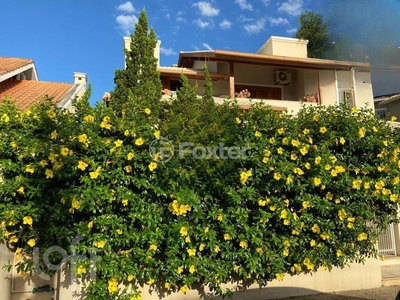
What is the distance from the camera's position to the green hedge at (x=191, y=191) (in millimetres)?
3658

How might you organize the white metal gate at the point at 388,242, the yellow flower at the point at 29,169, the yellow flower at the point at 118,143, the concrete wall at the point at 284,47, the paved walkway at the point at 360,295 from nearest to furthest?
the yellow flower at the point at 29,169
the yellow flower at the point at 118,143
the paved walkway at the point at 360,295
the white metal gate at the point at 388,242
the concrete wall at the point at 284,47

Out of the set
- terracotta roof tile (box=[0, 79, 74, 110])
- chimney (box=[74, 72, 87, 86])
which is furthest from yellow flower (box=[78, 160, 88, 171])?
chimney (box=[74, 72, 87, 86])

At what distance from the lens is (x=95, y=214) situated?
3750mm

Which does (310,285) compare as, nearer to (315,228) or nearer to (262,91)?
(315,228)

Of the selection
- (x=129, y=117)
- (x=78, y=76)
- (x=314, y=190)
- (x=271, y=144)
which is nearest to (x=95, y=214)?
(x=129, y=117)

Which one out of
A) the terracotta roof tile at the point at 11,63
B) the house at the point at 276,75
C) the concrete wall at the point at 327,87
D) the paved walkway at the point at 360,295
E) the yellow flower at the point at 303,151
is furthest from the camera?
the concrete wall at the point at 327,87

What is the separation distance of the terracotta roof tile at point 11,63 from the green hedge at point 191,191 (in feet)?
24.5

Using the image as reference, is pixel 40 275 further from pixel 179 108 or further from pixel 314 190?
pixel 314 190

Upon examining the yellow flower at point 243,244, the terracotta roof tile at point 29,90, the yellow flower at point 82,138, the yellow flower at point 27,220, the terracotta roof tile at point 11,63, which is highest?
the terracotta roof tile at point 11,63

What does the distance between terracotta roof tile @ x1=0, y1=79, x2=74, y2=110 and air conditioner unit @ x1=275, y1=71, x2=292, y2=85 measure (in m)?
10.4

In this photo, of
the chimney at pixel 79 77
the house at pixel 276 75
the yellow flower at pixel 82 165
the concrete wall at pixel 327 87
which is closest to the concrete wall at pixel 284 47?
the house at pixel 276 75

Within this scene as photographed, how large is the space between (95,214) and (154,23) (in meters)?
9.78

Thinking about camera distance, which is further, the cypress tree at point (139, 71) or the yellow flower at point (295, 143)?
the cypress tree at point (139, 71)

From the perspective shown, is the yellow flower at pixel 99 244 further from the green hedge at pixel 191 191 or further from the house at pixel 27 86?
the house at pixel 27 86
